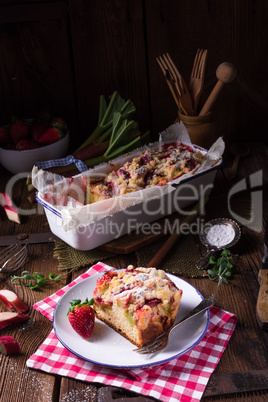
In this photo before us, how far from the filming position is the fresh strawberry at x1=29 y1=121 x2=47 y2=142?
7.41ft

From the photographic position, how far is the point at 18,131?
88.0 inches

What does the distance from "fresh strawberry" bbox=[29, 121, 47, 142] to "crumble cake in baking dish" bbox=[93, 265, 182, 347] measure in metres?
1.01

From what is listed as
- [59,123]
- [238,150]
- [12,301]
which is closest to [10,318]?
[12,301]

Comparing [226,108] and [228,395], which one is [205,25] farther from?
Answer: [228,395]

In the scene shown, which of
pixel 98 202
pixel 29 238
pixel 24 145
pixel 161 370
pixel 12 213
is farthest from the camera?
pixel 24 145

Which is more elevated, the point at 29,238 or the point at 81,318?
the point at 81,318

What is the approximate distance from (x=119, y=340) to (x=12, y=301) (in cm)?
35

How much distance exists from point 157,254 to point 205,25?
3.74 feet

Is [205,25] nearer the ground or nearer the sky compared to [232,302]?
nearer the sky

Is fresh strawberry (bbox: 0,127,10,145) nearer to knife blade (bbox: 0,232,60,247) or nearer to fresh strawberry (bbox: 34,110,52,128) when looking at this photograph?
fresh strawberry (bbox: 34,110,52,128)

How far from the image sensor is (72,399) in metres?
1.20

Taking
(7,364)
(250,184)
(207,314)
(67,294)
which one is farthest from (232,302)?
(250,184)

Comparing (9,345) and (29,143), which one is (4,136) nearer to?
(29,143)

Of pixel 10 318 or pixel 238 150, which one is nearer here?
pixel 10 318
